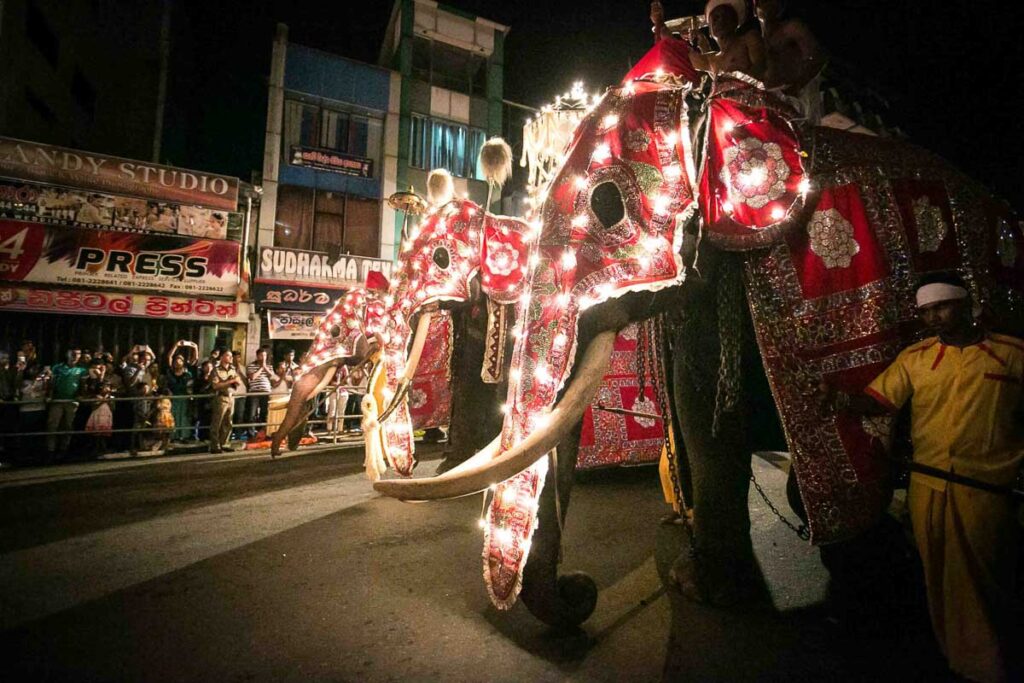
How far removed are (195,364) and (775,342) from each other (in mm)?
9933

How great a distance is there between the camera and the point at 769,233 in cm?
192

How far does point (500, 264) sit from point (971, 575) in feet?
10.5

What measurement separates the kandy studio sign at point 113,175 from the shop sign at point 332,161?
3.03 metres

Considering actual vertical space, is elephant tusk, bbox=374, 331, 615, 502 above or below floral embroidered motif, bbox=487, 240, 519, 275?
below

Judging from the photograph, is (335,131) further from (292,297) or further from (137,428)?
(137,428)

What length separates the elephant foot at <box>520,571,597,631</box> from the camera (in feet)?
5.56

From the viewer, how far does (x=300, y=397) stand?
4.83m

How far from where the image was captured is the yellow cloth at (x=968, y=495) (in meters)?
1.65

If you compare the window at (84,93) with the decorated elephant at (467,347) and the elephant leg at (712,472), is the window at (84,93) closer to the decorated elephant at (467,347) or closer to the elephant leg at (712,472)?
the decorated elephant at (467,347)

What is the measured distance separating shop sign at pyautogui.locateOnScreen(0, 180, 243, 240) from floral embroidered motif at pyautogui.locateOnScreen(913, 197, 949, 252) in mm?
12298

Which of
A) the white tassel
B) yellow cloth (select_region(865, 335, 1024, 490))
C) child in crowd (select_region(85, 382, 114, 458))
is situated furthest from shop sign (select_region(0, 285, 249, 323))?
yellow cloth (select_region(865, 335, 1024, 490))

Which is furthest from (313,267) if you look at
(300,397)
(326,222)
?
(300,397)

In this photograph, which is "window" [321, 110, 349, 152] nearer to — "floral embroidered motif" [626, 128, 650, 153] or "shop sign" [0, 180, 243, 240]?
"shop sign" [0, 180, 243, 240]

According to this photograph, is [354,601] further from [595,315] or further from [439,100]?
[439,100]
